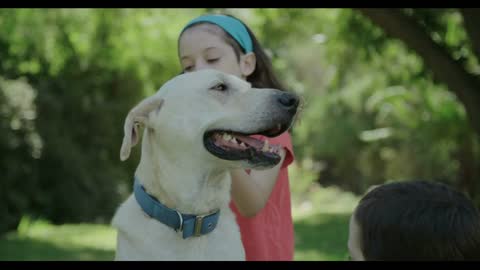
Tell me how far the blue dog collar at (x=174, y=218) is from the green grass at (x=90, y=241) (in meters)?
5.11

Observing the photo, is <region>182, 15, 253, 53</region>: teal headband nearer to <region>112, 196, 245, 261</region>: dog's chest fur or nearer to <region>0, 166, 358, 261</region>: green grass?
<region>112, 196, 245, 261</region>: dog's chest fur

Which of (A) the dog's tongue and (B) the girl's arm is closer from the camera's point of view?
(A) the dog's tongue

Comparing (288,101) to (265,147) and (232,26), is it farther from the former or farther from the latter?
(232,26)

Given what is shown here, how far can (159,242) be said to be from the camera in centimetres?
260

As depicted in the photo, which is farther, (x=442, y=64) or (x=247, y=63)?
(x=442, y=64)

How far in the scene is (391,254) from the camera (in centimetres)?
191

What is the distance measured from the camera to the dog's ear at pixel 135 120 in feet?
8.68

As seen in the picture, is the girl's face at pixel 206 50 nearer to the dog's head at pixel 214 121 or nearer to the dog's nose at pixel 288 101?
the dog's head at pixel 214 121

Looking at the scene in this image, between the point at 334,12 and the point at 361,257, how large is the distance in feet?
29.2

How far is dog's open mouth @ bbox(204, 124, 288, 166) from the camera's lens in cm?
267

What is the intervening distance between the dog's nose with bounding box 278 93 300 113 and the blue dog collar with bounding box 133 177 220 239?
0.53 meters

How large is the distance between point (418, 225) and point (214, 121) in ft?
3.55

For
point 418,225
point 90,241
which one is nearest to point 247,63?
point 418,225

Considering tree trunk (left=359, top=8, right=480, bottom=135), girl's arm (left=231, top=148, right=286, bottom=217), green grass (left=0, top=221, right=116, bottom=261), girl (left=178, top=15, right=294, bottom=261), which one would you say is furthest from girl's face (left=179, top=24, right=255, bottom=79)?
green grass (left=0, top=221, right=116, bottom=261)
